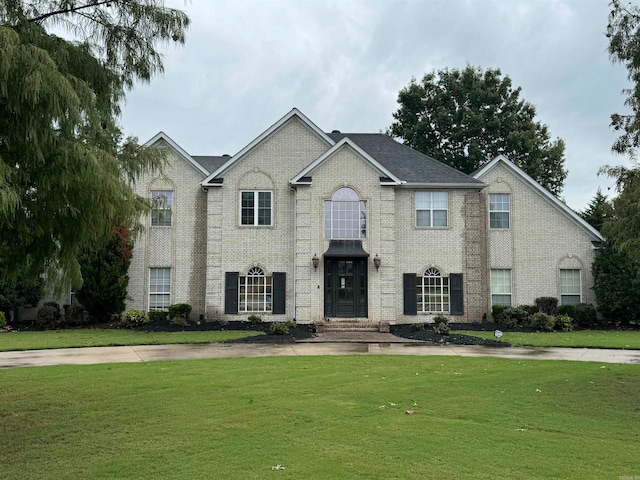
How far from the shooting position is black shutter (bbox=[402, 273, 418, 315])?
22328 millimetres

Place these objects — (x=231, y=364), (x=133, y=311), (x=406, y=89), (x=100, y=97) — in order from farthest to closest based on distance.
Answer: (x=406, y=89) < (x=133, y=311) < (x=231, y=364) < (x=100, y=97)

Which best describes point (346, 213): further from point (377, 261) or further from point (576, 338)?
point (576, 338)

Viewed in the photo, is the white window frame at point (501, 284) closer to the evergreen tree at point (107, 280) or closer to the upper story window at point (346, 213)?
the upper story window at point (346, 213)

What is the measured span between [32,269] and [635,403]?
8843mm

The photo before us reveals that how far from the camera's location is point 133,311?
21.5 m

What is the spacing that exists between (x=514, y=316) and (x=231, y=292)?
11.7 meters

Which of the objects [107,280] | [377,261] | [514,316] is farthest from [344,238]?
[107,280]

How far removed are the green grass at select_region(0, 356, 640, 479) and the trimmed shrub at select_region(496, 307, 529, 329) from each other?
1032 centimetres

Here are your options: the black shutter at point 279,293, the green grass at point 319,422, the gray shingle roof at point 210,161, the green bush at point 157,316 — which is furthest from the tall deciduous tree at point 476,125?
the green grass at point 319,422

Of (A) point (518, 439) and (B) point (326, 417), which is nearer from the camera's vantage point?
(A) point (518, 439)

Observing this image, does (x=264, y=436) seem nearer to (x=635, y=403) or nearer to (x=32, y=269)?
(x=32, y=269)

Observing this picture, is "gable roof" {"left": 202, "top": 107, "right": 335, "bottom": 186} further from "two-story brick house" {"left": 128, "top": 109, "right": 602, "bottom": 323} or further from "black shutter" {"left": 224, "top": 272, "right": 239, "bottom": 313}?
"black shutter" {"left": 224, "top": 272, "right": 239, "bottom": 313}

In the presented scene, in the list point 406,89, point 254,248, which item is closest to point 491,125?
point 406,89

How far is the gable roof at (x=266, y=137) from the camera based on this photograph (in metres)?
22.6
